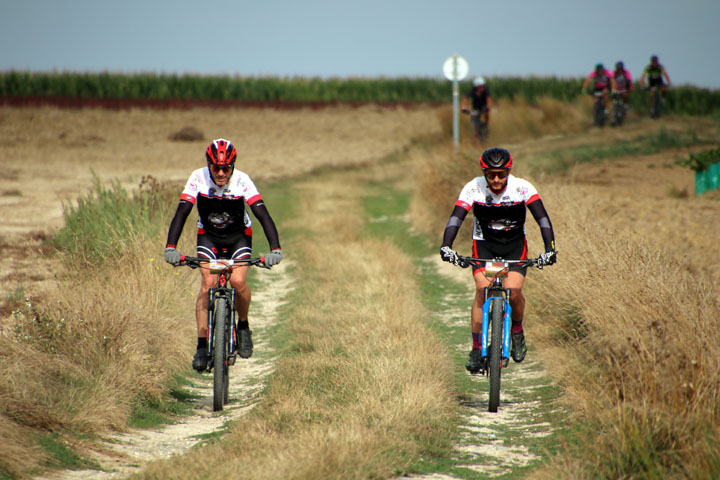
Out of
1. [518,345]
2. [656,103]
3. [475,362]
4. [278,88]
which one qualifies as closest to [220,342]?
[475,362]

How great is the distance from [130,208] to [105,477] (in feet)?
26.6

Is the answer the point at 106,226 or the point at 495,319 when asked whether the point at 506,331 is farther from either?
the point at 106,226

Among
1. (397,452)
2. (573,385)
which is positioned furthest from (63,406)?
(573,385)

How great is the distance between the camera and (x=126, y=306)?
28.7 ft

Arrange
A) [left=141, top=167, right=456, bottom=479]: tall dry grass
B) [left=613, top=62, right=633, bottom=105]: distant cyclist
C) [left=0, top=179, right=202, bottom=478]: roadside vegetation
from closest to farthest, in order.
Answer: [left=141, top=167, right=456, bottom=479]: tall dry grass
[left=0, top=179, right=202, bottom=478]: roadside vegetation
[left=613, top=62, right=633, bottom=105]: distant cyclist

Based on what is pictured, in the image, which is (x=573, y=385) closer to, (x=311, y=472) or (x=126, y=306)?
(x=311, y=472)

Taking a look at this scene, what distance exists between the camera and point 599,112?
106ft

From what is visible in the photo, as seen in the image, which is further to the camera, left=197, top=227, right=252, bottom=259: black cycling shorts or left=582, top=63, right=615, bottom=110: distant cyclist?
left=582, top=63, right=615, bottom=110: distant cyclist

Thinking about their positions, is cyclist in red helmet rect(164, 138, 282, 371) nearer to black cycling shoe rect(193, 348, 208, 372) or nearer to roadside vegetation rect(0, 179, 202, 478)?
black cycling shoe rect(193, 348, 208, 372)

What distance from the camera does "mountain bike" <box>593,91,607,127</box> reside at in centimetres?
3172

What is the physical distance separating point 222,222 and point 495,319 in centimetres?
255

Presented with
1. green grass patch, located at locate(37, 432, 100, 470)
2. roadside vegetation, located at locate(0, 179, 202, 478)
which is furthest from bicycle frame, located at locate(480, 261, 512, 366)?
green grass patch, located at locate(37, 432, 100, 470)

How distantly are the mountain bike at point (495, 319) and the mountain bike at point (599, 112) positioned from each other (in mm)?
25556

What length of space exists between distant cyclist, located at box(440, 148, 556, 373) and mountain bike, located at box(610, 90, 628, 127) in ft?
82.0
